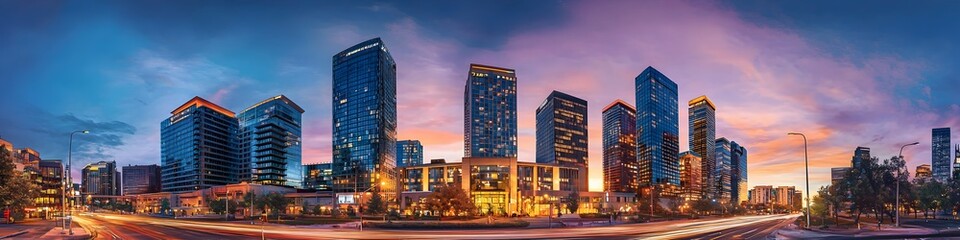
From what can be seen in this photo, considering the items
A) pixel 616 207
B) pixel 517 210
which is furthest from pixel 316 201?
pixel 616 207

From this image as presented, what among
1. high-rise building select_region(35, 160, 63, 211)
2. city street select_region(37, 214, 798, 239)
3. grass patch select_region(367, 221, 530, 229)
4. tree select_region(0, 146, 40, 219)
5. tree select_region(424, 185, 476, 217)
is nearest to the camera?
tree select_region(0, 146, 40, 219)

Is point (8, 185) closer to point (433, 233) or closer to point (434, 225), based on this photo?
point (433, 233)

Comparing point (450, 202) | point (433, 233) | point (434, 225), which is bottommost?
point (450, 202)

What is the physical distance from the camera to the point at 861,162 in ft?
261

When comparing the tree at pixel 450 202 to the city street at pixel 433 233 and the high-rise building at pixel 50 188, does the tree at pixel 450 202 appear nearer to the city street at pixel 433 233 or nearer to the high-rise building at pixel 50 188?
the city street at pixel 433 233

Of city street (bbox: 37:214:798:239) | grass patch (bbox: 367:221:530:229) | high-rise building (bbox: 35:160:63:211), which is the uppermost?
city street (bbox: 37:214:798:239)

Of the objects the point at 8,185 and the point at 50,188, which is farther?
the point at 50,188

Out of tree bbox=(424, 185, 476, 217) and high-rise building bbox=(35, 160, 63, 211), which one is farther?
high-rise building bbox=(35, 160, 63, 211)

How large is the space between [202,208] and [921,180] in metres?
203

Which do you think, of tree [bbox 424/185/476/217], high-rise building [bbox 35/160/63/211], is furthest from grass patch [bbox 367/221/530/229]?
high-rise building [bbox 35/160/63/211]

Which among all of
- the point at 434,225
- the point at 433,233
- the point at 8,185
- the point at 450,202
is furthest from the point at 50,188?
the point at 433,233

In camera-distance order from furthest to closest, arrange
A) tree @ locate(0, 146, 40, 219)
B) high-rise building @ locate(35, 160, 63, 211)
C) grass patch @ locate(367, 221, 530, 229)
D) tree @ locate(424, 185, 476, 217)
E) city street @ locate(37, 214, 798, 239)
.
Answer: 1. high-rise building @ locate(35, 160, 63, 211)
2. tree @ locate(424, 185, 476, 217)
3. grass patch @ locate(367, 221, 530, 229)
4. city street @ locate(37, 214, 798, 239)
5. tree @ locate(0, 146, 40, 219)

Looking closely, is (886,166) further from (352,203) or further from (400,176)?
(352,203)

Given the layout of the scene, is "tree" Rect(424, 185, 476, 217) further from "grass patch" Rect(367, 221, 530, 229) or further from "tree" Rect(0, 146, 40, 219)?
"tree" Rect(0, 146, 40, 219)
